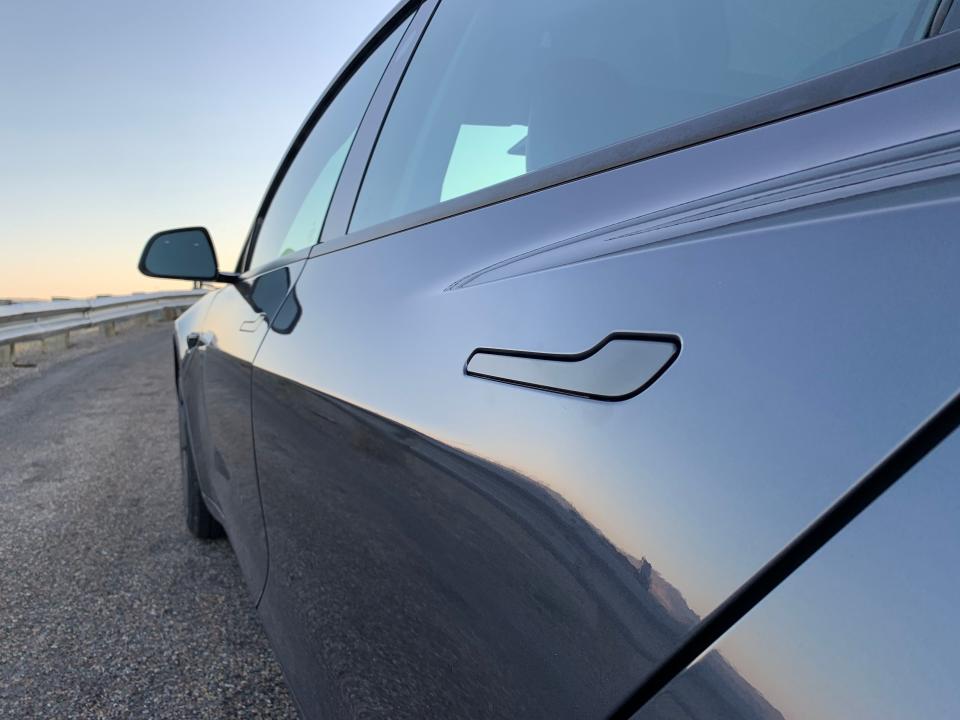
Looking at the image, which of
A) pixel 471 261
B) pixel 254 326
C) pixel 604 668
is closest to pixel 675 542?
pixel 604 668

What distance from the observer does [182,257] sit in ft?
9.14

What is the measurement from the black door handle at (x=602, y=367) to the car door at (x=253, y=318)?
3.85 feet

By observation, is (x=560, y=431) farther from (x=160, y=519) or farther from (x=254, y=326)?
(x=160, y=519)

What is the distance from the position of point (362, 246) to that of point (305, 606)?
2.35 feet

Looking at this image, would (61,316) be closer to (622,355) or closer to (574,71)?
(574,71)

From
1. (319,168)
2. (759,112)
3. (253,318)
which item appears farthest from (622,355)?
(319,168)

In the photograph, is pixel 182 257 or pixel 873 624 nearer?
pixel 873 624

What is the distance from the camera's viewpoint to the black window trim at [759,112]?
527mm

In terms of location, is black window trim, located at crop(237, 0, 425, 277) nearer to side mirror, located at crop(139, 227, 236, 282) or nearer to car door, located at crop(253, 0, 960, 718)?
side mirror, located at crop(139, 227, 236, 282)

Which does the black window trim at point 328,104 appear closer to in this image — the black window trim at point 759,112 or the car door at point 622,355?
the car door at point 622,355

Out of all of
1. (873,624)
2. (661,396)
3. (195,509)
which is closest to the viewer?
(873,624)

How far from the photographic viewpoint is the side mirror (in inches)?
109

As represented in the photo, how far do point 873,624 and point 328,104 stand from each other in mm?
2582

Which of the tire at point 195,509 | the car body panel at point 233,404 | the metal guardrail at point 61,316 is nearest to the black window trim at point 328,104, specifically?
the car body panel at point 233,404
